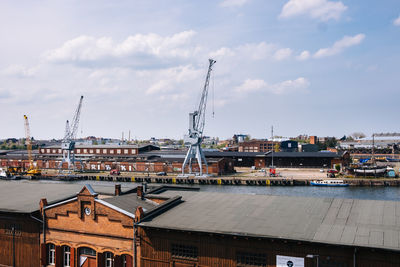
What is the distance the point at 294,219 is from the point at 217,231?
12.5ft

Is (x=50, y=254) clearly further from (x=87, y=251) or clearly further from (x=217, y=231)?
(x=217, y=231)

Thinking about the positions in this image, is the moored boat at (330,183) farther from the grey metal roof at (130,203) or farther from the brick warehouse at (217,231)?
the grey metal roof at (130,203)

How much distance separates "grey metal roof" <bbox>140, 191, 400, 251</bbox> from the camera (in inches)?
553

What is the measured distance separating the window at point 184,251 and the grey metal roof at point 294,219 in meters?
1.03

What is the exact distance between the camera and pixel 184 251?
16156 millimetres

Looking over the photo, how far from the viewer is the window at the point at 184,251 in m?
16.0

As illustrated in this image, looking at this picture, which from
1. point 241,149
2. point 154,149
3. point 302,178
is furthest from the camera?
point 241,149

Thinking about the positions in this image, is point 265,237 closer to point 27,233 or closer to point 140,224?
point 140,224

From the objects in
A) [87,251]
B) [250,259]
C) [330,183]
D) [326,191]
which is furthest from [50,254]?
[330,183]

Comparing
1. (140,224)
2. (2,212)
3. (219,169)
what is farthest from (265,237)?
(219,169)

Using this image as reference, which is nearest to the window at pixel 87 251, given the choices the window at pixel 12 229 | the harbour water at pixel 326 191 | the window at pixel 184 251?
the window at pixel 12 229

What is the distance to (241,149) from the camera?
14875cm

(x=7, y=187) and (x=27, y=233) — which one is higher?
(x=7, y=187)

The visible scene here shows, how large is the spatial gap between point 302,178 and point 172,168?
32.2m
